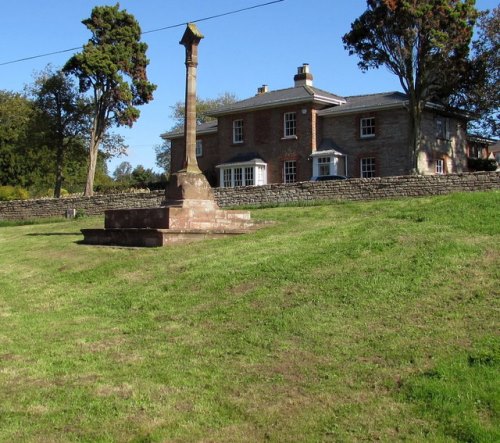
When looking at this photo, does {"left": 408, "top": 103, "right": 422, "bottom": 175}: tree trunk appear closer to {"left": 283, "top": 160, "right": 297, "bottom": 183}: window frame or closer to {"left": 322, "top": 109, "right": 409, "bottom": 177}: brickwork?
{"left": 322, "top": 109, "right": 409, "bottom": 177}: brickwork

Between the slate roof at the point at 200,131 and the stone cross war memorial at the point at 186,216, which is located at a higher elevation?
the slate roof at the point at 200,131

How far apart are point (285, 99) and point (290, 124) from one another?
58.3 inches

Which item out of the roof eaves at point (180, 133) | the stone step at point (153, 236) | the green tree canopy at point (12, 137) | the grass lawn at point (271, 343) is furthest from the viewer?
the green tree canopy at point (12, 137)

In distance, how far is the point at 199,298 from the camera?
30.2 feet

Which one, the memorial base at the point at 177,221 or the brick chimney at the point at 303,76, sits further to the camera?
the brick chimney at the point at 303,76

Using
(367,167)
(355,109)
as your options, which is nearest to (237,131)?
(355,109)

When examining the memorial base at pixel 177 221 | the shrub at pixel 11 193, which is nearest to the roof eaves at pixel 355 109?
the memorial base at pixel 177 221

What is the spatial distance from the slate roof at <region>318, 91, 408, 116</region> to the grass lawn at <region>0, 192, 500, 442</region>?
22.2m

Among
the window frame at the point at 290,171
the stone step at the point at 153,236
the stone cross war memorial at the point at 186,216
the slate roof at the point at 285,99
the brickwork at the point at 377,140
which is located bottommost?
the stone step at the point at 153,236

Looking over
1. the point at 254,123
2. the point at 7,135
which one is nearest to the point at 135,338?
the point at 254,123

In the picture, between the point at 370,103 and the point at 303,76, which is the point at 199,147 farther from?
the point at 370,103

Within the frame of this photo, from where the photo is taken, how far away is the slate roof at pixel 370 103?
3350 cm

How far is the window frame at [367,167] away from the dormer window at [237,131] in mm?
7944

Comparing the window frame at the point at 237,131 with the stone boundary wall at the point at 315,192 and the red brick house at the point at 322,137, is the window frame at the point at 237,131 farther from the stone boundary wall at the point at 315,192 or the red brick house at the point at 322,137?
the stone boundary wall at the point at 315,192
